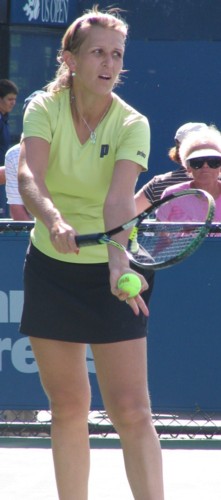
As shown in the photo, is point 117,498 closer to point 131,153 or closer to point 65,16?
point 131,153

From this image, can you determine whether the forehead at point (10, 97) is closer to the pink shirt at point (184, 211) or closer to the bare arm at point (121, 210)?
the pink shirt at point (184, 211)

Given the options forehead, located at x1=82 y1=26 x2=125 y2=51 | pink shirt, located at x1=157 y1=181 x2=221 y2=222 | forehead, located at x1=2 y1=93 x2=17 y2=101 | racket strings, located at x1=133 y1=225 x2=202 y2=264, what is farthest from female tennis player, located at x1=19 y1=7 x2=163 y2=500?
forehead, located at x1=2 y1=93 x2=17 y2=101

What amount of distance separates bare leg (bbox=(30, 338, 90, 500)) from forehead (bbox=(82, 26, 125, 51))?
1.03m

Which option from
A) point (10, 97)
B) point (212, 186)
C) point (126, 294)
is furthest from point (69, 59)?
point (10, 97)

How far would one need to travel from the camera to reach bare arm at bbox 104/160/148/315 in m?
3.66

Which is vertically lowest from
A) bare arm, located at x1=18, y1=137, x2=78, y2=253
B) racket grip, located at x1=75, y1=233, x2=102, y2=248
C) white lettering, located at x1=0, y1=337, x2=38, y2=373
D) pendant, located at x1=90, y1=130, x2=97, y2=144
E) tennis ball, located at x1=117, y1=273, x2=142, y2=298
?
white lettering, located at x1=0, y1=337, x2=38, y2=373

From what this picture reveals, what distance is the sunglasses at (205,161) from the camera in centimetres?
597

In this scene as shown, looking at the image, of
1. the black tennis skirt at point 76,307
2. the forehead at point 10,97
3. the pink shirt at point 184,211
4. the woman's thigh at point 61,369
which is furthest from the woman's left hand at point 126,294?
the forehead at point 10,97

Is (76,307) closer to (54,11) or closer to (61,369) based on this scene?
(61,369)

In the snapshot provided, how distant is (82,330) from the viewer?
3.96 m

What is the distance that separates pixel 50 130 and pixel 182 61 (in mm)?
7955

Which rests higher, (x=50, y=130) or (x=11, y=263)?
(x=50, y=130)

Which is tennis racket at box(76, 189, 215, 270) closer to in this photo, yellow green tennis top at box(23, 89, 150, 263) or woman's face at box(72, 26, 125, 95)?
yellow green tennis top at box(23, 89, 150, 263)

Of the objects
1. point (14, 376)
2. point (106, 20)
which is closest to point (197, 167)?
point (14, 376)
